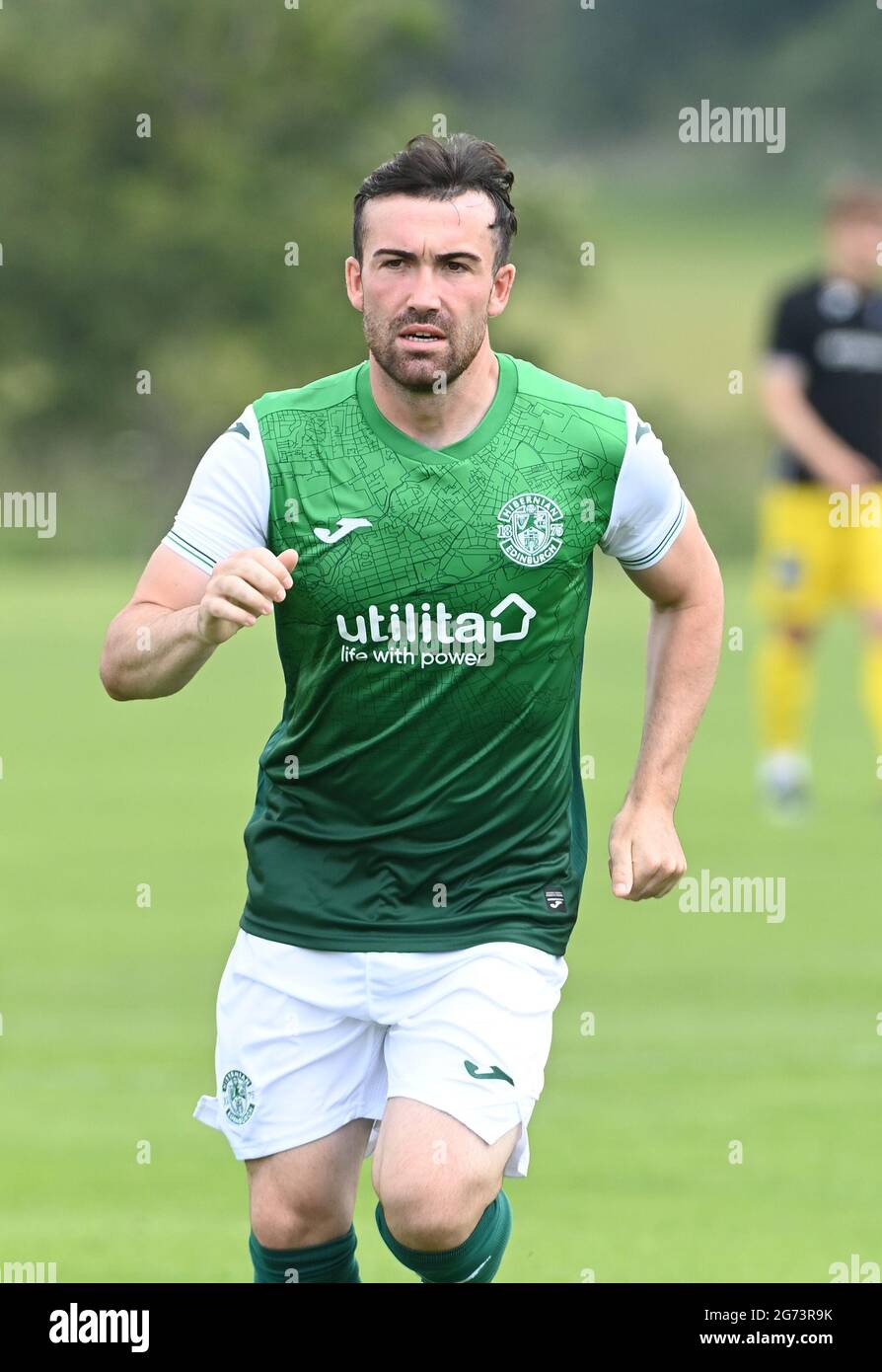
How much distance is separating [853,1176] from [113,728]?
11092mm

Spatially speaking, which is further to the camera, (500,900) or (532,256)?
(532,256)

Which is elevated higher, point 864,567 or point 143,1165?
point 864,567

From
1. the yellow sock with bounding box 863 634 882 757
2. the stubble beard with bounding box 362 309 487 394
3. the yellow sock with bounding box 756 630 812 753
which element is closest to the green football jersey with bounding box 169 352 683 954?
the stubble beard with bounding box 362 309 487 394

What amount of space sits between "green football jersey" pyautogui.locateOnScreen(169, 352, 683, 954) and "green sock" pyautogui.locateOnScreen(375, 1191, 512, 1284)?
514 mm

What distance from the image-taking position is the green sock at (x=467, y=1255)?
4.78 metres

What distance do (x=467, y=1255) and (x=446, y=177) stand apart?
1.96m

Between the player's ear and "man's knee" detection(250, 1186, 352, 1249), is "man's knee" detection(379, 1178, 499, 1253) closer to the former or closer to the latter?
"man's knee" detection(250, 1186, 352, 1249)

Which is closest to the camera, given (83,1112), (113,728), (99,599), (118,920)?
(83,1112)

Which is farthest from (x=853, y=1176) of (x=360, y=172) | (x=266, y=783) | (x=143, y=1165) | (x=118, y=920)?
(x=360, y=172)

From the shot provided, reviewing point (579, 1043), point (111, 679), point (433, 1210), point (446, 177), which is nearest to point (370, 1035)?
point (433, 1210)

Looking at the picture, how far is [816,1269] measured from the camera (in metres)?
5.79

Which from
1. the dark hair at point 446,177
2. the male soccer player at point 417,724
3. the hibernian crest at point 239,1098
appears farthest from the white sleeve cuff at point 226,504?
the hibernian crest at point 239,1098

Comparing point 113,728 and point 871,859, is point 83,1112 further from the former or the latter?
point 113,728

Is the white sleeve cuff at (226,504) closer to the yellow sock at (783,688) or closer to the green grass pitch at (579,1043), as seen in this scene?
the green grass pitch at (579,1043)
